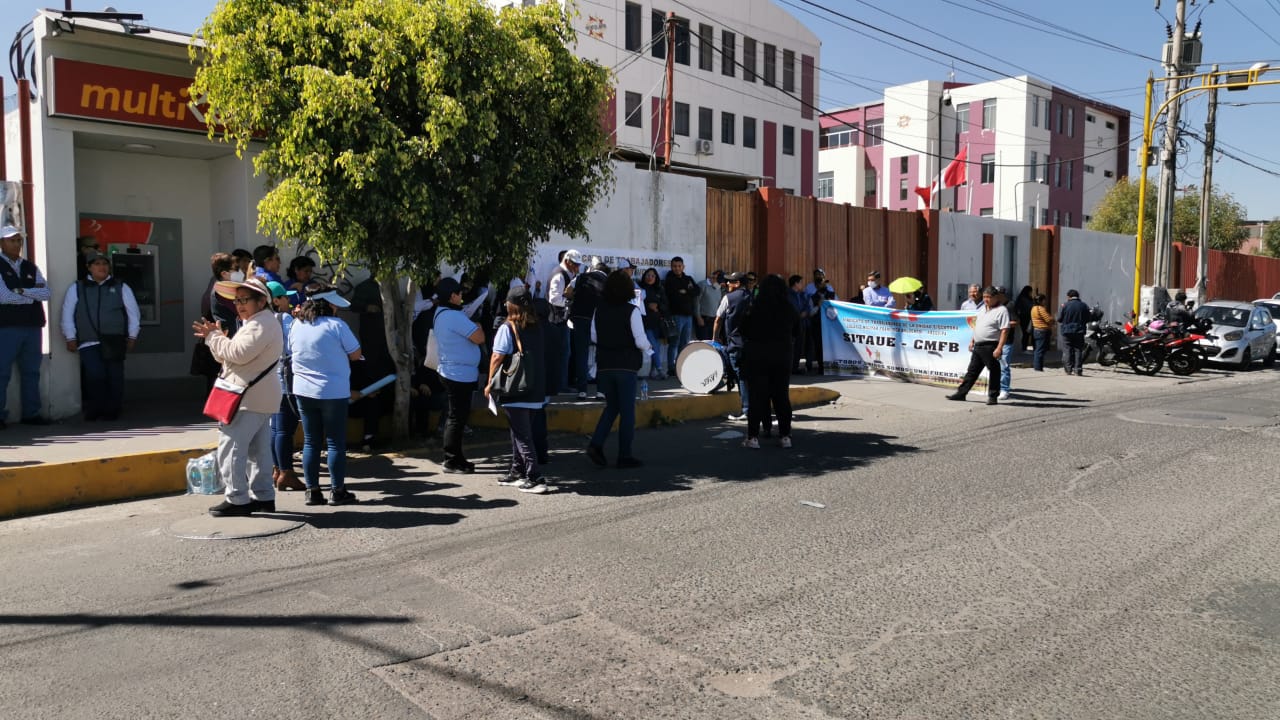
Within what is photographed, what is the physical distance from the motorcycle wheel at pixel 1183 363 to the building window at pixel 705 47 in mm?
30047

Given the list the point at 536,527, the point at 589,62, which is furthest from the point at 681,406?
the point at 536,527

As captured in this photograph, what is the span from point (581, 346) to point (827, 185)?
2080 inches

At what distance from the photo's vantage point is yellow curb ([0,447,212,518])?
725 cm

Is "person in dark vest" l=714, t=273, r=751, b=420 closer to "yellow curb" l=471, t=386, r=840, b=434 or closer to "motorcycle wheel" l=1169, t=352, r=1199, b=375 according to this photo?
"yellow curb" l=471, t=386, r=840, b=434

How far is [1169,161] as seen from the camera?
25641 mm

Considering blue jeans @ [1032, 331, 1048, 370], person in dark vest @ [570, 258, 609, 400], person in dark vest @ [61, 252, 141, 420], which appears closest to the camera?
person in dark vest @ [61, 252, 141, 420]

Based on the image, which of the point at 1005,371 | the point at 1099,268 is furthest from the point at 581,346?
the point at 1099,268

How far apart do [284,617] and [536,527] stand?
7.11 feet

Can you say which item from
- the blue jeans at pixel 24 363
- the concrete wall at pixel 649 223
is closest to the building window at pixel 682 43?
the concrete wall at pixel 649 223

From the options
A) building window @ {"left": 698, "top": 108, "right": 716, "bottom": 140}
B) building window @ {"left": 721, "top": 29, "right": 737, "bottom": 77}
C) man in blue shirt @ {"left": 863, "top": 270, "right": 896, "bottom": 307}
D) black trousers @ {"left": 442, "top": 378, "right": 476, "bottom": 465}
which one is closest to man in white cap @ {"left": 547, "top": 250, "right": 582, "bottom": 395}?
black trousers @ {"left": 442, "top": 378, "right": 476, "bottom": 465}

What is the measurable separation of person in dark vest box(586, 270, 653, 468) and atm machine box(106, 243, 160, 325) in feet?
23.9

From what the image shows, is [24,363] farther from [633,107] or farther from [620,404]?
[633,107]

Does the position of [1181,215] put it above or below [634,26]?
below

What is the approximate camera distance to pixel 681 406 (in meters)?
12.1
